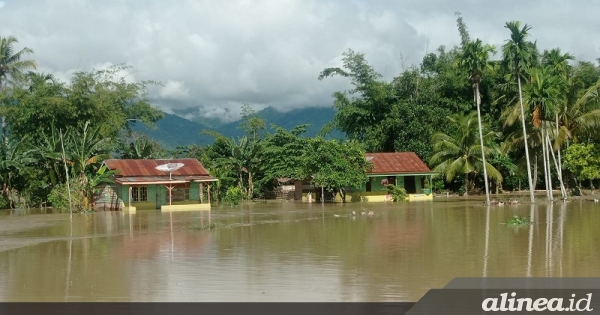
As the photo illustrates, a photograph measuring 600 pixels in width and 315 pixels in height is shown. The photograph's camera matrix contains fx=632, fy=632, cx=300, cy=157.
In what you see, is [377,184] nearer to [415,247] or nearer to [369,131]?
[369,131]

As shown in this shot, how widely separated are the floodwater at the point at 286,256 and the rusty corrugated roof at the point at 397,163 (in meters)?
14.3

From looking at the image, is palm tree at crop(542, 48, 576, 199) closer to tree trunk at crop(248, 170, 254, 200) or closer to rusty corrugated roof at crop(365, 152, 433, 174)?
rusty corrugated roof at crop(365, 152, 433, 174)

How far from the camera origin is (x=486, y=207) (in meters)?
29.1

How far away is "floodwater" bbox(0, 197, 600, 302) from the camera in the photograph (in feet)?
34.6

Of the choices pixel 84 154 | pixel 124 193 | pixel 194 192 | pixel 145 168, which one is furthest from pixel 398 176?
pixel 84 154

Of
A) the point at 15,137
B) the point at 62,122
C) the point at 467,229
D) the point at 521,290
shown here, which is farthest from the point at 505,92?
the point at 521,290

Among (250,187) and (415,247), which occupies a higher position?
(250,187)

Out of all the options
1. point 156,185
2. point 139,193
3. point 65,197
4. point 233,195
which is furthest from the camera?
point 233,195

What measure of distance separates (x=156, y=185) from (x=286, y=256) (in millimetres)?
22514

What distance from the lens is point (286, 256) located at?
14305 millimetres

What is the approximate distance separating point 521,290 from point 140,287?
6.32m

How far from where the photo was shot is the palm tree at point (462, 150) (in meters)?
39.7

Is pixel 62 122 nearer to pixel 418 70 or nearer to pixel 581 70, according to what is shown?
pixel 418 70

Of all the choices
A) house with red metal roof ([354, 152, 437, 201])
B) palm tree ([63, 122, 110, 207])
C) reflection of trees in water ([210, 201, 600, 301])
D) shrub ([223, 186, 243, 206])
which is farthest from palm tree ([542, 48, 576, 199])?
palm tree ([63, 122, 110, 207])
